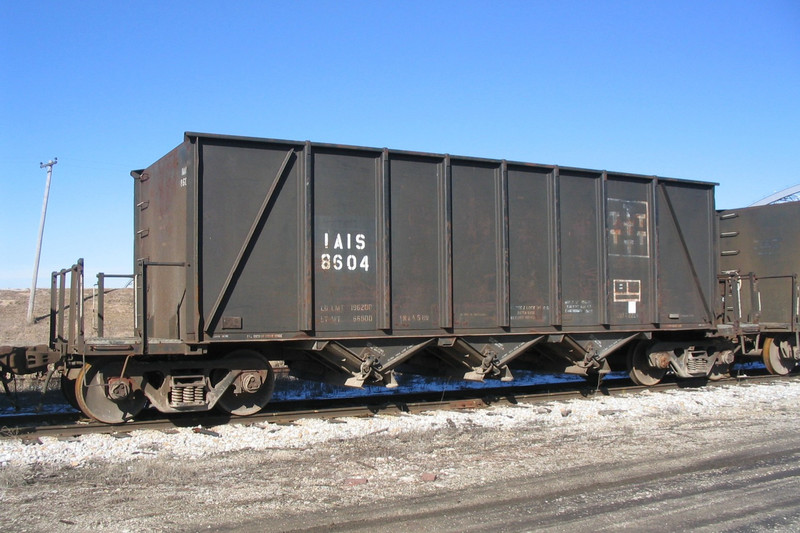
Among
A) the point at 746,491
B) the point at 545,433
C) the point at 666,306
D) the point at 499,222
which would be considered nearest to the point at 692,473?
the point at 746,491

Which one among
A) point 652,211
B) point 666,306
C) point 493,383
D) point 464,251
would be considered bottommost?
point 493,383

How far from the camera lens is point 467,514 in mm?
5293

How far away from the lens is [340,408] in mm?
9719

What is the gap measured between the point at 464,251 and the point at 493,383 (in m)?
4.72

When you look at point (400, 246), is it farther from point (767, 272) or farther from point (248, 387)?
point (767, 272)

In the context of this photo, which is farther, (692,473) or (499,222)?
(499,222)

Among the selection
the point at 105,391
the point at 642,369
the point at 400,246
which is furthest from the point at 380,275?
the point at 642,369

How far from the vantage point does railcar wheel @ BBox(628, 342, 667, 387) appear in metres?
12.4

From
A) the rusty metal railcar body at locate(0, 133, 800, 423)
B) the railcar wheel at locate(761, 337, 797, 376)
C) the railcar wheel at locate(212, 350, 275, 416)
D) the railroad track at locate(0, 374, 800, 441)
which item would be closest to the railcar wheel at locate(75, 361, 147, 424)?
the rusty metal railcar body at locate(0, 133, 800, 423)

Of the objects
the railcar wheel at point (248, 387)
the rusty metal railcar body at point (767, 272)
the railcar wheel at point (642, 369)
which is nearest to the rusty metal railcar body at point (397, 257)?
the railcar wheel at point (248, 387)

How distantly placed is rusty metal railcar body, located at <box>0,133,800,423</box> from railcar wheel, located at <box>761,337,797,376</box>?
2115 mm

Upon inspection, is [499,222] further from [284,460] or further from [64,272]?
[64,272]

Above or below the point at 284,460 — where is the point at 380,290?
above

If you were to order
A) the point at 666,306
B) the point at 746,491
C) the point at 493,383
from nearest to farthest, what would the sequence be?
1. the point at 746,491
2. the point at 666,306
3. the point at 493,383
